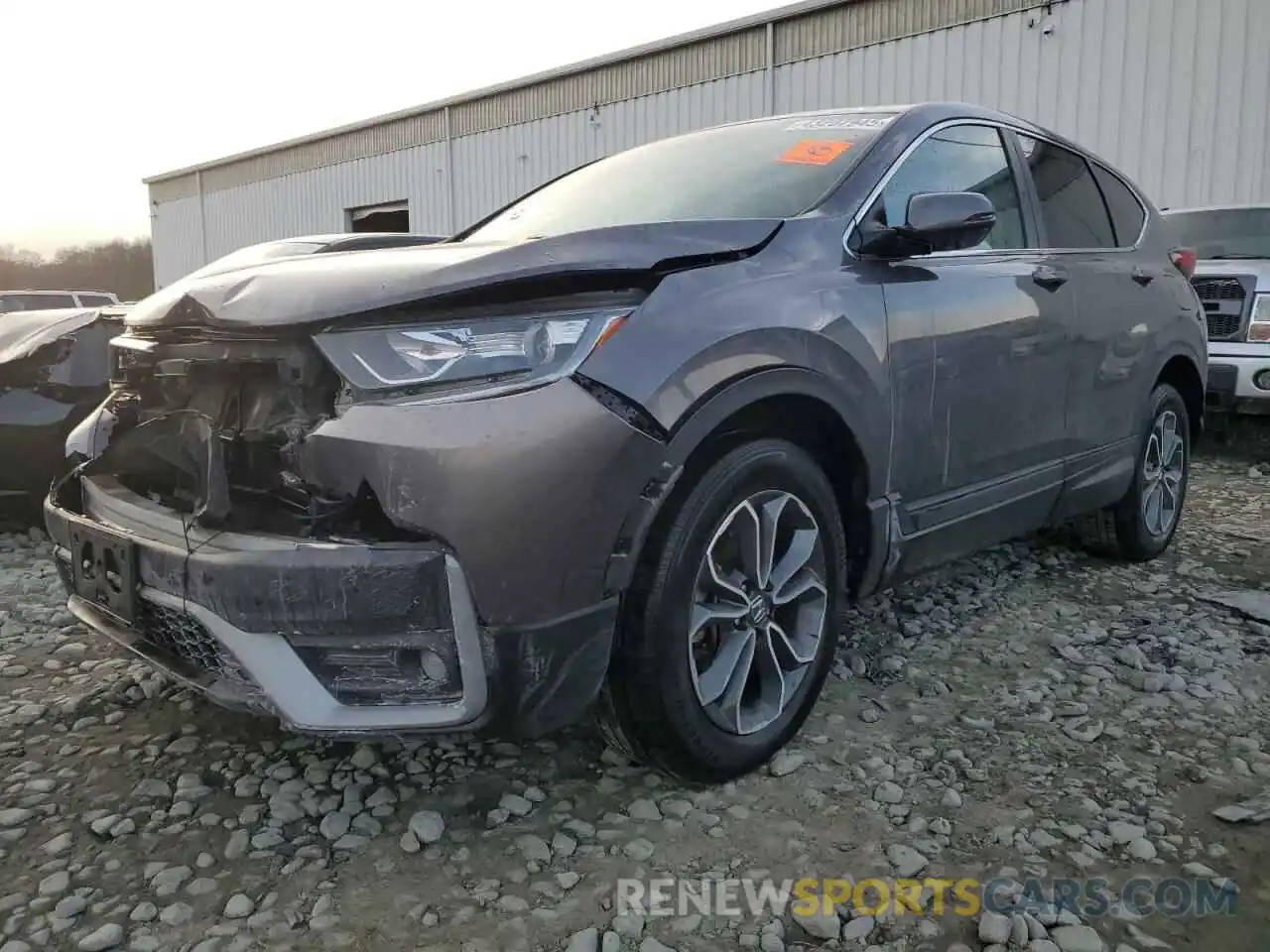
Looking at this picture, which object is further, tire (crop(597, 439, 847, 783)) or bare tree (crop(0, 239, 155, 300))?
bare tree (crop(0, 239, 155, 300))

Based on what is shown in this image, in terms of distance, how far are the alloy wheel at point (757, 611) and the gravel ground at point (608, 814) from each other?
8.1 inches

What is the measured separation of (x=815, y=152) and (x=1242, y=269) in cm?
579

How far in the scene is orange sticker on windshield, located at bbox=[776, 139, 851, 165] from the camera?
9.24ft

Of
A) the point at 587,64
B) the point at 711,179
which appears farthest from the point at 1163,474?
the point at 587,64

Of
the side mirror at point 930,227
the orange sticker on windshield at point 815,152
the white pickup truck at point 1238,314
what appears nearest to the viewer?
the side mirror at point 930,227

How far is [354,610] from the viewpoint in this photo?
72.9 inches

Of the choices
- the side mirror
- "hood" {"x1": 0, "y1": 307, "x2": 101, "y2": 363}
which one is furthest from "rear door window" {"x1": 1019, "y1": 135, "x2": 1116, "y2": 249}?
"hood" {"x1": 0, "y1": 307, "x2": 101, "y2": 363}

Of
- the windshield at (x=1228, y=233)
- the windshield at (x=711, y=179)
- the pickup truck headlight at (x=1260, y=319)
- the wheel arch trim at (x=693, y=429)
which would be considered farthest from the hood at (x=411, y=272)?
the windshield at (x=1228, y=233)

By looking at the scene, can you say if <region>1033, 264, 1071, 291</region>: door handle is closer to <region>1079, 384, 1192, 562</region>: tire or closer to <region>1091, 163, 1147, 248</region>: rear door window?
<region>1091, 163, 1147, 248</region>: rear door window

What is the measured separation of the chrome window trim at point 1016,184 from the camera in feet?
8.77

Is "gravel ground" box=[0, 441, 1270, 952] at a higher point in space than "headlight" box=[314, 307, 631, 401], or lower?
lower

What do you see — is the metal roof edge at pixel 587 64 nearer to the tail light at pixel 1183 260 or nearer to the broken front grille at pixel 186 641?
the tail light at pixel 1183 260

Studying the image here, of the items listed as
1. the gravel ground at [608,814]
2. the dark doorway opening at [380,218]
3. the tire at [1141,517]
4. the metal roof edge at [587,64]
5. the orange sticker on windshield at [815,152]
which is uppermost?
the metal roof edge at [587,64]

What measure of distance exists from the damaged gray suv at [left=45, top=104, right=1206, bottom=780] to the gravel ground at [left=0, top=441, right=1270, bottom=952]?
0.25 meters
